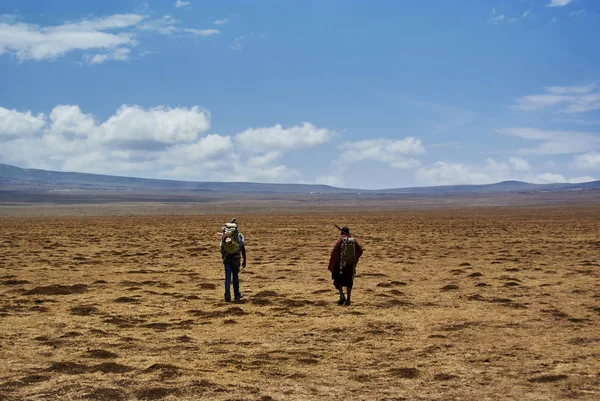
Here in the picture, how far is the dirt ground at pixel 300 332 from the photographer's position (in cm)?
789

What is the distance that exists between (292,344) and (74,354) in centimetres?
331

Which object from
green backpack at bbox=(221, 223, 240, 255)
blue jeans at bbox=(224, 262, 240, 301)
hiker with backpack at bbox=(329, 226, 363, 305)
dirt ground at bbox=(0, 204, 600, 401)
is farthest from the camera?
blue jeans at bbox=(224, 262, 240, 301)

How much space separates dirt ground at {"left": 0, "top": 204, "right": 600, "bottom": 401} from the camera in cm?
789

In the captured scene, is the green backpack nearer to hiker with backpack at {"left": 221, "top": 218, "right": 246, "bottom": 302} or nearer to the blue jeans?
hiker with backpack at {"left": 221, "top": 218, "right": 246, "bottom": 302}

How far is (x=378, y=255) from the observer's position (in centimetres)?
2548

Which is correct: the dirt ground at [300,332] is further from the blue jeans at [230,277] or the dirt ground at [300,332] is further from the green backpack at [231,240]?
the green backpack at [231,240]

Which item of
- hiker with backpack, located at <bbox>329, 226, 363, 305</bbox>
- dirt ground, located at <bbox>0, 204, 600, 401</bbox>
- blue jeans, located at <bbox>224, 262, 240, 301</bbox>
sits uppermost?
hiker with backpack, located at <bbox>329, 226, 363, 305</bbox>

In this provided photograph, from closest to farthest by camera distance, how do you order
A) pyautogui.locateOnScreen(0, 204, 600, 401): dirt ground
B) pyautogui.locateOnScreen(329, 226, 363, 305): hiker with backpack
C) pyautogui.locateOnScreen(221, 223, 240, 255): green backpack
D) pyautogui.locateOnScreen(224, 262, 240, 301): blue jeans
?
pyautogui.locateOnScreen(0, 204, 600, 401): dirt ground → pyautogui.locateOnScreen(329, 226, 363, 305): hiker with backpack → pyautogui.locateOnScreen(221, 223, 240, 255): green backpack → pyautogui.locateOnScreen(224, 262, 240, 301): blue jeans

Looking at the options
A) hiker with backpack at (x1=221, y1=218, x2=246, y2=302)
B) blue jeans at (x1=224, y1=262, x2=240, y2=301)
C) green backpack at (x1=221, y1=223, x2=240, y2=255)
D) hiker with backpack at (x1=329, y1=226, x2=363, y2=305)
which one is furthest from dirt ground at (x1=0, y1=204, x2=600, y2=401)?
green backpack at (x1=221, y1=223, x2=240, y2=255)

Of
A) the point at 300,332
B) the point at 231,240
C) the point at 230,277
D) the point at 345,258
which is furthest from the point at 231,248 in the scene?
the point at 300,332

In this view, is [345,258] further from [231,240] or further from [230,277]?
[230,277]

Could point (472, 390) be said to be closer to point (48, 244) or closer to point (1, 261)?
point (1, 261)

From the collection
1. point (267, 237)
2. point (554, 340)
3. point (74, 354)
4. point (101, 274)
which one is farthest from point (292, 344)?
point (267, 237)

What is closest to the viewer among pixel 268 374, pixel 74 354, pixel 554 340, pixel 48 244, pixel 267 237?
pixel 268 374
